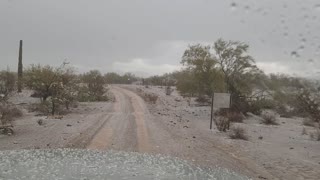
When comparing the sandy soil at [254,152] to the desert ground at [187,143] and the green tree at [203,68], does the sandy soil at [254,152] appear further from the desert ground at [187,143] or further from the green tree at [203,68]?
the green tree at [203,68]

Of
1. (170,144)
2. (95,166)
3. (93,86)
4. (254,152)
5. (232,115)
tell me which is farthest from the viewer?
(93,86)

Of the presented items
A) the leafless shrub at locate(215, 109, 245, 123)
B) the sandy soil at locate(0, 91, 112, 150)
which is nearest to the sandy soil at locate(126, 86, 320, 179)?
the sandy soil at locate(0, 91, 112, 150)

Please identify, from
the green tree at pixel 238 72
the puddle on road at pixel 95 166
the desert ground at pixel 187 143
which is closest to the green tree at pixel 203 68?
the green tree at pixel 238 72

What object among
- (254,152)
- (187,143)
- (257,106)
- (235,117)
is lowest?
(254,152)

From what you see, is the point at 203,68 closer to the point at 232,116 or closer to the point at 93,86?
the point at 232,116

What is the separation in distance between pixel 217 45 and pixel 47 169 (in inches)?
1362

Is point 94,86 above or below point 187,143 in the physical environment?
above

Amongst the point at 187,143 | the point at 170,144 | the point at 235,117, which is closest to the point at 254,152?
the point at 187,143

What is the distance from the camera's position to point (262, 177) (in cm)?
1452

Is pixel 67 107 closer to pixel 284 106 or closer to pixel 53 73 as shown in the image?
pixel 53 73

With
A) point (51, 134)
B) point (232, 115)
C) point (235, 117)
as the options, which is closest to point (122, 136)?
point (51, 134)

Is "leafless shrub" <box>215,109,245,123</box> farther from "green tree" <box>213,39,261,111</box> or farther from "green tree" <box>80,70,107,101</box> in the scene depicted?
"green tree" <box>80,70,107,101</box>

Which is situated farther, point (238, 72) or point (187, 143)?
point (238, 72)

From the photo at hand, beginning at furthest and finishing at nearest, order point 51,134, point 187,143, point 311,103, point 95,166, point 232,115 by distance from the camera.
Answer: point 232,115 → point 311,103 → point 51,134 → point 187,143 → point 95,166
